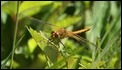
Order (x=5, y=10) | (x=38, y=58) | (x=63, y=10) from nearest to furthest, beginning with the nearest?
(x=38, y=58) < (x=5, y=10) < (x=63, y=10)

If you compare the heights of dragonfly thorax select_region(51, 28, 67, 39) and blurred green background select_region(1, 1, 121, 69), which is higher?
dragonfly thorax select_region(51, 28, 67, 39)

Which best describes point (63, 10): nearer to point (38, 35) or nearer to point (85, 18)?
point (85, 18)

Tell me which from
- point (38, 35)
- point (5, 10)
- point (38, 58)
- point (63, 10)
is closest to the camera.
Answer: point (38, 35)

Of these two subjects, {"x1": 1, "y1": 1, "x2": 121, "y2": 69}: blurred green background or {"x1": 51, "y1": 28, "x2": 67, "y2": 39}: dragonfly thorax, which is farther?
{"x1": 1, "y1": 1, "x2": 121, "y2": 69}: blurred green background

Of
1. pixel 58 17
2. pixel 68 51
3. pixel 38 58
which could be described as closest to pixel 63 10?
pixel 58 17

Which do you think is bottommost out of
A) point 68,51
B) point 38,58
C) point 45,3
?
point 38,58

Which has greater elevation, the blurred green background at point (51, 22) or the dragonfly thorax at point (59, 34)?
the dragonfly thorax at point (59, 34)

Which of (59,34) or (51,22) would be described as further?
(51,22)

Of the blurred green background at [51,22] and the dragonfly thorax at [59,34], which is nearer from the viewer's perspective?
the dragonfly thorax at [59,34]

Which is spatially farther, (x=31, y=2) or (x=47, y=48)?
(x=31, y=2)

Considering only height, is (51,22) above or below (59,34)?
below

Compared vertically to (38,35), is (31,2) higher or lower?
lower
